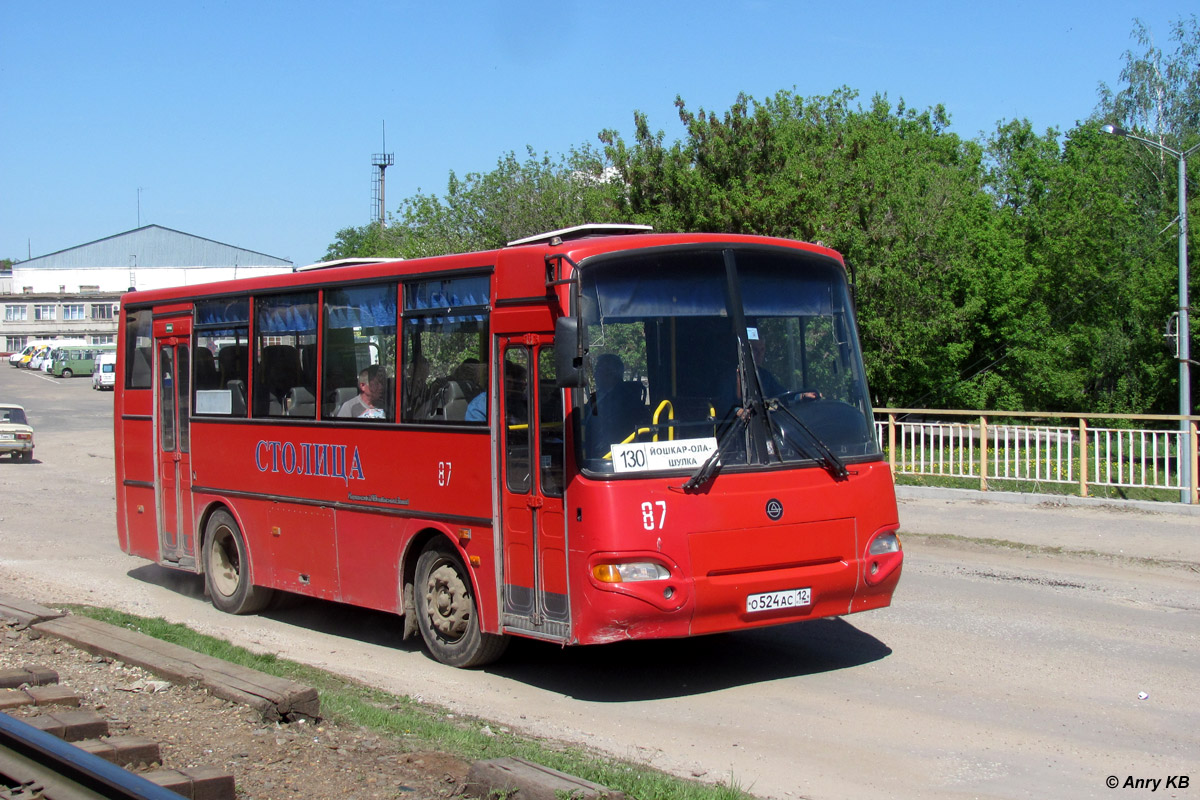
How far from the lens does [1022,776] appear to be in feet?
18.8

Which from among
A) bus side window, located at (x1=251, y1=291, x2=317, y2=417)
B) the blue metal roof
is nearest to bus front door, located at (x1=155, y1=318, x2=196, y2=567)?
bus side window, located at (x1=251, y1=291, x2=317, y2=417)

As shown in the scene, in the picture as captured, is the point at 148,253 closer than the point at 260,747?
No

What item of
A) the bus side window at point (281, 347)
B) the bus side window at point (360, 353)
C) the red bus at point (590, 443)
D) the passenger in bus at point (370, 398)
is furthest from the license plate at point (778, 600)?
the bus side window at point (281, 347)

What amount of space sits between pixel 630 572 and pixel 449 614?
202cm

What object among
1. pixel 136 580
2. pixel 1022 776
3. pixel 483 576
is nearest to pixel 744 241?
pixel 483 576

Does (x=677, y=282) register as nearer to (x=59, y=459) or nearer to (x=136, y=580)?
(x=136, y=580)

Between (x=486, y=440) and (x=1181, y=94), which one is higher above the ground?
(x=1181, y=94)

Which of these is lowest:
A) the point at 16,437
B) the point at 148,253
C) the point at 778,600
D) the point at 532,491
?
the point at 778,600

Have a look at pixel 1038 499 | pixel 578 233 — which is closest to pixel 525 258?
pixel 578 233

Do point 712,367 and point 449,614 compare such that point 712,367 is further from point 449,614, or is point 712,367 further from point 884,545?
point 449,614

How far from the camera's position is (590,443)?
23.5ft

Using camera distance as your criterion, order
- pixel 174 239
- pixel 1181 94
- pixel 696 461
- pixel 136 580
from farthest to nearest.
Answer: pixel 174 239
pixel 1181 94
pixel 136 580
pixel 696 461

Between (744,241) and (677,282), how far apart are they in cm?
64

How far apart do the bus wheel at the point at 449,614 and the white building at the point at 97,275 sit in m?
107
